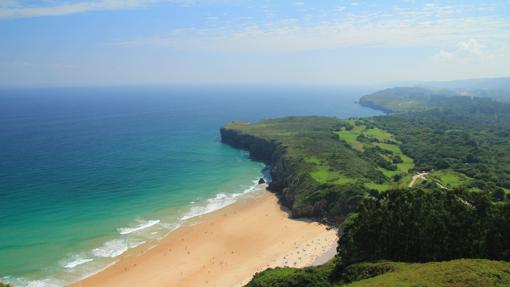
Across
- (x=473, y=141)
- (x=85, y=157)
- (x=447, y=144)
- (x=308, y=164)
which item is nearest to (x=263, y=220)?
(x=308, y=164)

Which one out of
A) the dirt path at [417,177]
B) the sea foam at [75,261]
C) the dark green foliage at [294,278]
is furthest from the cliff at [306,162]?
the sea foam at [75,261]

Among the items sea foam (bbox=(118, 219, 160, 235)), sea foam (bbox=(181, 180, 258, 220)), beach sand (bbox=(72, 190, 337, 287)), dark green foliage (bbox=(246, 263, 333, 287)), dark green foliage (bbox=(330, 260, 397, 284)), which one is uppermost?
dark green foliage (bbox=(330, 260, 397, 284))

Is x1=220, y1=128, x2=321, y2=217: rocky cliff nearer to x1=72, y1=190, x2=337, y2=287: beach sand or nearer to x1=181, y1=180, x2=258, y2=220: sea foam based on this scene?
x1=72, y1=190, x2=337, y2=287: beach sand

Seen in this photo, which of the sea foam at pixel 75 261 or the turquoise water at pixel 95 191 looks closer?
the sea foam at pixel 75 261

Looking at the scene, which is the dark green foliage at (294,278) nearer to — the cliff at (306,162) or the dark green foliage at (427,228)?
the dark green foliage at (427,228)

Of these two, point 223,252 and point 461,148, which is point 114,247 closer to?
point 223,252

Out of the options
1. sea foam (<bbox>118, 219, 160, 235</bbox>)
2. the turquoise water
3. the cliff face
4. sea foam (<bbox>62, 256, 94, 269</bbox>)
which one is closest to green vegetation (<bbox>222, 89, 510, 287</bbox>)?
the cliff face
